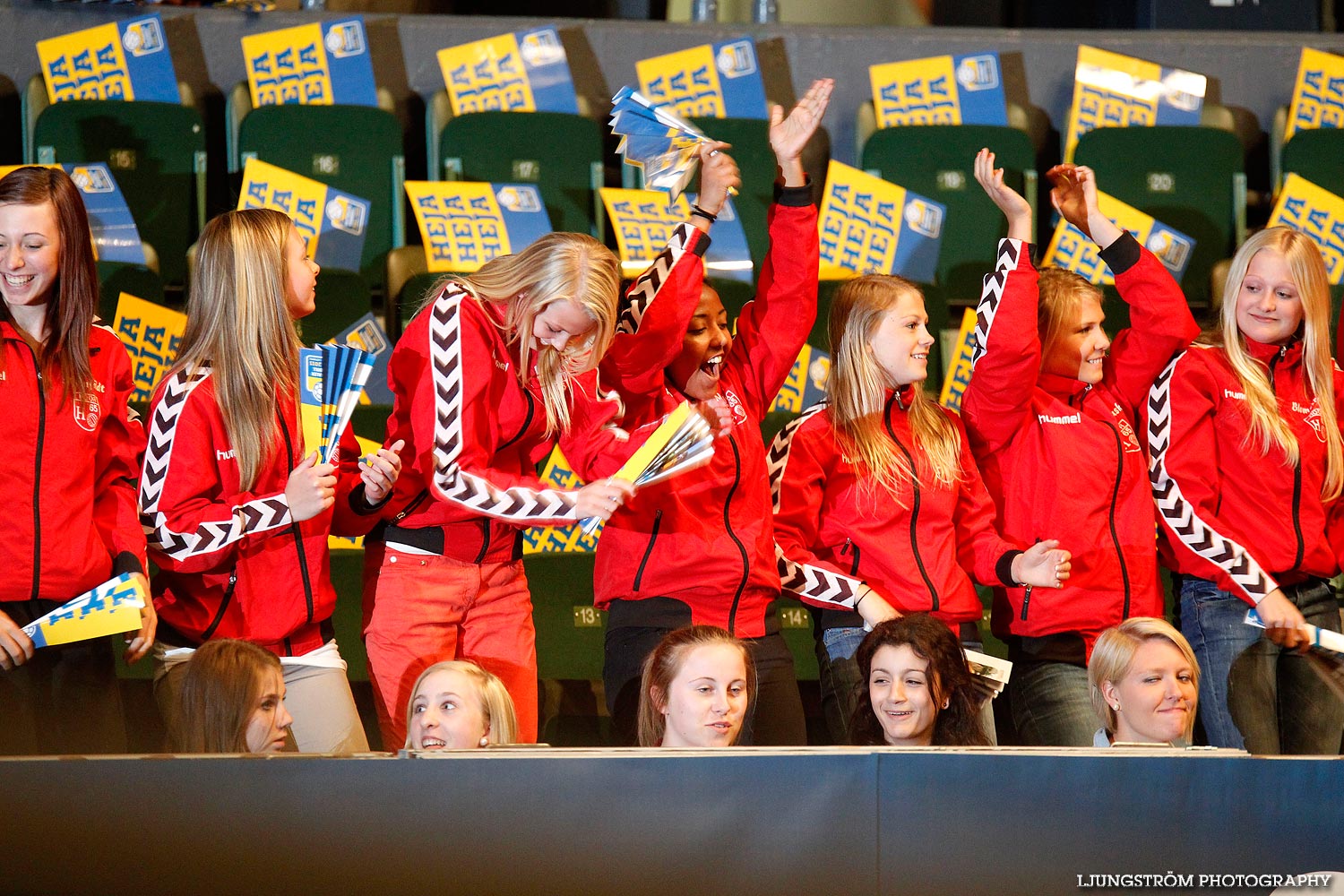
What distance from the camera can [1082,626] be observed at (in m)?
3.00

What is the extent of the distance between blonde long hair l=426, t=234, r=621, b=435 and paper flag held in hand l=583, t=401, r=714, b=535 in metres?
0.24

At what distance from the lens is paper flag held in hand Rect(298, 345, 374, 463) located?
2562 millimetres

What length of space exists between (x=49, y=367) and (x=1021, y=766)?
1.80 m

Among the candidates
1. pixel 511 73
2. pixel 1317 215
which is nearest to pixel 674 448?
pixel 511 73

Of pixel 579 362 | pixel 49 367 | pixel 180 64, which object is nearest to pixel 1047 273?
pixel 579 362

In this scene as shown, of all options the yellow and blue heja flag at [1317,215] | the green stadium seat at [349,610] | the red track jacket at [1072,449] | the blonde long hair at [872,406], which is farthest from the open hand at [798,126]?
the yellow and blue heja flag at [1317,215]

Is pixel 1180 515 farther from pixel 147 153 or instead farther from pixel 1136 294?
pixel 147 153

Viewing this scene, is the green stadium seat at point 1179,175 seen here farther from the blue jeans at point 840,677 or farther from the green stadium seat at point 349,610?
the green stadium seat at point 349,610

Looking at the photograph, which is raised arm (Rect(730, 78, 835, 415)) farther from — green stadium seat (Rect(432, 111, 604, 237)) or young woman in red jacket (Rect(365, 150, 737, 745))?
green stadium seat (Rect(432, 111, 604, 237))

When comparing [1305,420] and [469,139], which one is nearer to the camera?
[1305,420]

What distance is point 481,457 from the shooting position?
255 centimetres

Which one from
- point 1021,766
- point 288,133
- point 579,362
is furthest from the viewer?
point 288,133

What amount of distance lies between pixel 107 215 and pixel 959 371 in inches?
96.9

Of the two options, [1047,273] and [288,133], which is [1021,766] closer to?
[1047,273]
